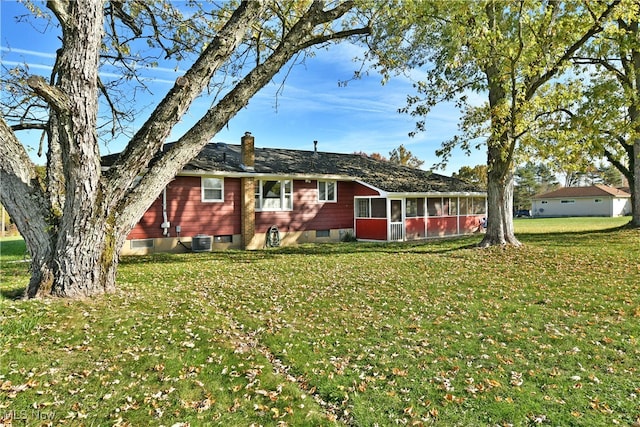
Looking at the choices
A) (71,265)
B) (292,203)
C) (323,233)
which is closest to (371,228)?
(323,233)

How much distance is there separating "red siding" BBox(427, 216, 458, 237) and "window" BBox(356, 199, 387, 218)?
320cm

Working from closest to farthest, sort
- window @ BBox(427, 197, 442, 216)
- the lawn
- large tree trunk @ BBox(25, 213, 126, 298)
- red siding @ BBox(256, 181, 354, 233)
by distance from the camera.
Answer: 1. the lawn
2. large tree trunk @ BBox(25, 213, 126, 298)
3. red siding @ BBox(256, 181, 354, 233)
4. window @ BBox(427, 197, 442, 216)

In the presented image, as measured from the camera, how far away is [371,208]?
68.7 ft

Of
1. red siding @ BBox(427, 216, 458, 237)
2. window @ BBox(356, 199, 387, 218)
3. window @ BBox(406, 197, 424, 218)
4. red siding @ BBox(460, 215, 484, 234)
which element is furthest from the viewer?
red siding @ BBox(460, 215, 484, 234)

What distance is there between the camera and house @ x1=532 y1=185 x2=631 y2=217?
4912 centimetres

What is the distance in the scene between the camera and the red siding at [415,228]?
2095cm

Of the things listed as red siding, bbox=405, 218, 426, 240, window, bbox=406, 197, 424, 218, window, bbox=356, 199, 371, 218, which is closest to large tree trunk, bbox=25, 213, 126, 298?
window, bbox=356, 199, 371, 218

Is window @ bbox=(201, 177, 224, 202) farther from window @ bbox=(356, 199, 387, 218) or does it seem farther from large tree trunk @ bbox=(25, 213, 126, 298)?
large tree trunk @ bbox=(25, 213, 126, 298)

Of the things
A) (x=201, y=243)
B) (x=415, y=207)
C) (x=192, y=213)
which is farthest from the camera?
(x=415, y=207)

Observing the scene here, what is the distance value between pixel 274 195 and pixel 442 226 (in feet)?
33.1

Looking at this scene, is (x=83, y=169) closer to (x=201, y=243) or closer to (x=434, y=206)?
(x=201, y=243)

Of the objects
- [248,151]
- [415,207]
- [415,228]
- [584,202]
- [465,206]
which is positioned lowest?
[415,228]

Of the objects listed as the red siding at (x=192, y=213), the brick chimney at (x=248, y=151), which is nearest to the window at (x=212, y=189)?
the red siding at (x=192, y=213)

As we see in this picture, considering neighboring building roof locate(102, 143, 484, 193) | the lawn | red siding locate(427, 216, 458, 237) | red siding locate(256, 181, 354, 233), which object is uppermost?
neighboring building roof locate(102, 143, 484, 193)
